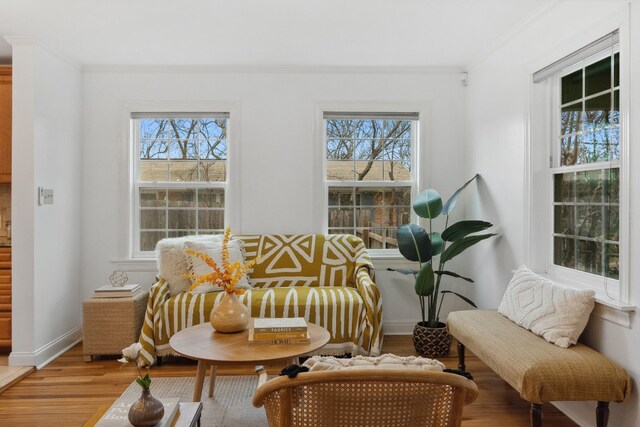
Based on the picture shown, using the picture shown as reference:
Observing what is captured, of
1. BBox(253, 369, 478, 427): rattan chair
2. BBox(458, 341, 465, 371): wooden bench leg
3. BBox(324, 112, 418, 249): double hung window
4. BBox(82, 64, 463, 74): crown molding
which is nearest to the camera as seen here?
BBox(253, 369, 478, 427): rattan chair

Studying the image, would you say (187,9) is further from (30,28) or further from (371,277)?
(371,277)

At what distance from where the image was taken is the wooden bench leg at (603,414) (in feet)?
7.20

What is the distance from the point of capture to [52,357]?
379 cm

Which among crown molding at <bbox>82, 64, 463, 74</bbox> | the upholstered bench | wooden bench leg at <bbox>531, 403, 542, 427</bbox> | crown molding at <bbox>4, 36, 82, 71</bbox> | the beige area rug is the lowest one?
the beige area rug

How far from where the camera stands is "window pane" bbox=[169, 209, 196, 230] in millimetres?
4520

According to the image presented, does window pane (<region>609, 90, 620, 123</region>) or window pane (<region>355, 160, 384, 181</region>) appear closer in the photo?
window pane (<region>609, 90, 620, 123</region>)

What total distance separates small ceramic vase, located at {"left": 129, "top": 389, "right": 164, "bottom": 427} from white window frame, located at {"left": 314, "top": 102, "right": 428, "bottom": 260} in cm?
284

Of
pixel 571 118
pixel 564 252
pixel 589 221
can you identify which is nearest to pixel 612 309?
pixel 589 221

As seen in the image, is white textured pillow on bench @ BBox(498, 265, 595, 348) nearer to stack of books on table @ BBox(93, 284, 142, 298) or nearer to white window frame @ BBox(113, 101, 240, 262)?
white window frame @ BBox(113, 101, 240, 262)

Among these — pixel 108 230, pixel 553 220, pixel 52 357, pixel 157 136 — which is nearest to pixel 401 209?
pixel 553 220

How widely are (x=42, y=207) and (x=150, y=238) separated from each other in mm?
1036

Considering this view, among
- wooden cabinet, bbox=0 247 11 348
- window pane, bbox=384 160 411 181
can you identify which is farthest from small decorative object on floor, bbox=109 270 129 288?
window pane, bbox=384 160 411 181

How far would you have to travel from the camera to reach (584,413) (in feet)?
8.59

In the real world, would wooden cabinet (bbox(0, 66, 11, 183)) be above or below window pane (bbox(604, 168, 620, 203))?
above
